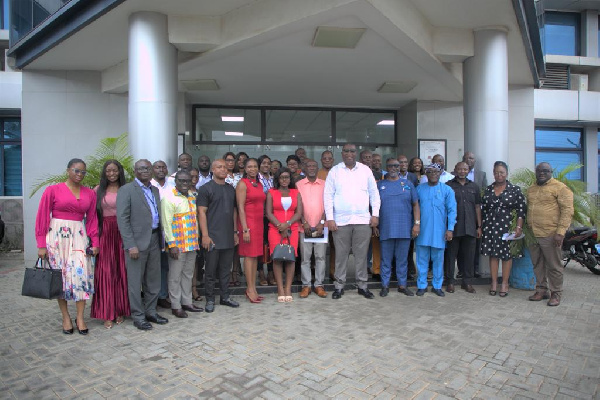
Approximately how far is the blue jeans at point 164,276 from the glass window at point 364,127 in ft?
23.9

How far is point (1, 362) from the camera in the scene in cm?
379

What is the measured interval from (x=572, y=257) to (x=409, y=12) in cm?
545

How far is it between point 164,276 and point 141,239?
3.37ft

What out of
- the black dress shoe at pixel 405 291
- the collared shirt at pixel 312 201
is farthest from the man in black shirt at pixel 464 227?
the collared shirt at pixel 312 201

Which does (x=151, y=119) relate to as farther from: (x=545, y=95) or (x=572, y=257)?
(x=545, y=95)

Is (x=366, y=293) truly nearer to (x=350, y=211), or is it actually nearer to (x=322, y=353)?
(x=350, y=211)

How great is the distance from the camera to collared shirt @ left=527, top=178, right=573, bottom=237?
548 centimetres

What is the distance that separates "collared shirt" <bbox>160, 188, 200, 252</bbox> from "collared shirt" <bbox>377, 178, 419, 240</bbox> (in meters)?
2.59

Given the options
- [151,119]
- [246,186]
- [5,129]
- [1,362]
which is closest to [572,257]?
[246,186]

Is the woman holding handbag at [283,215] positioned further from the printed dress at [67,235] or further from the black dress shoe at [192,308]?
the printed dress at [67,235]

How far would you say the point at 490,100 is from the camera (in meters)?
7.26

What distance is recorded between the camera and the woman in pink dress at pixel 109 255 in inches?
188

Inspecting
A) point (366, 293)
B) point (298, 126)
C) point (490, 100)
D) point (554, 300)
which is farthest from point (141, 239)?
point (298, 126)

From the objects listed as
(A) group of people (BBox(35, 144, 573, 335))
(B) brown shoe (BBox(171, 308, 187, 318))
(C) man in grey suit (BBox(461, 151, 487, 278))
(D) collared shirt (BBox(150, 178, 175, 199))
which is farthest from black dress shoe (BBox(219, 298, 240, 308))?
(C) man in grey suit (BBox(461, 151, 487, 278))
